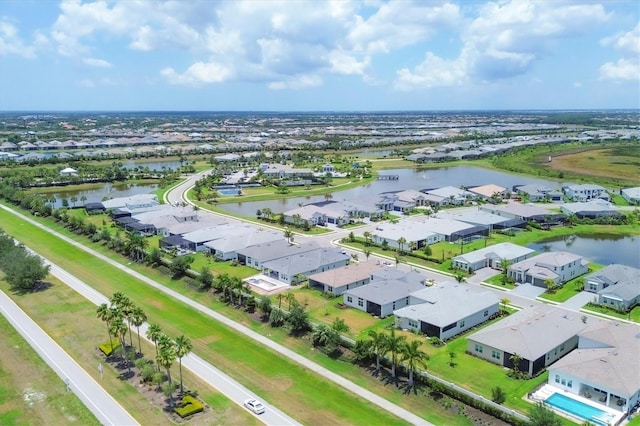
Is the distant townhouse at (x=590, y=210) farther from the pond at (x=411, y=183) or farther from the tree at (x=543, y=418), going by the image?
the tree at (x=543, y=418)

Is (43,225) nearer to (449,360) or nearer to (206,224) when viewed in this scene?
(206,224)

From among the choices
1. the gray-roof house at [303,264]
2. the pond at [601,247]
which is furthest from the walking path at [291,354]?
the pond at [601,247]

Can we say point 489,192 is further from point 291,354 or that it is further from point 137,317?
point 137,317

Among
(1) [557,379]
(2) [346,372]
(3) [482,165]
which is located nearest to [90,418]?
(2) [346,372]

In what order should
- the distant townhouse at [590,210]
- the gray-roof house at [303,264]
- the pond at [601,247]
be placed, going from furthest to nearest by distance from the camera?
the distant townhouse at [590,210] → the pond at [601,247] → the gray-roof house at [303,264]

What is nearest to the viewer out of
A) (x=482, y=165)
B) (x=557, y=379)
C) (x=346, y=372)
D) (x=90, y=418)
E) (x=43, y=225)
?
(x=90, y=418)
